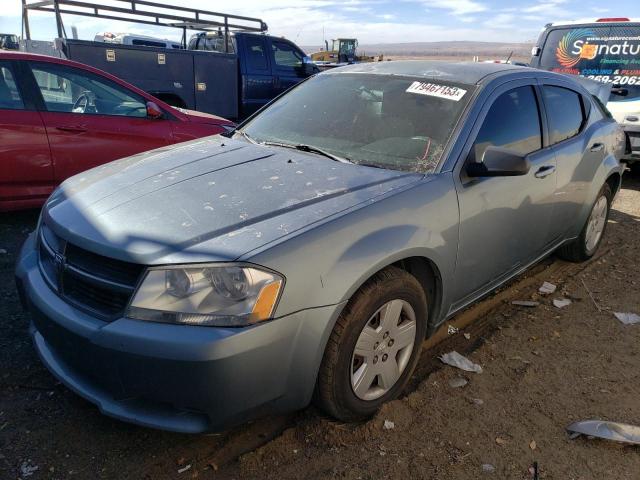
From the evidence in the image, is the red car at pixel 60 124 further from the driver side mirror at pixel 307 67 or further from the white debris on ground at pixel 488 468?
the driver side mirror at pixel 307 67

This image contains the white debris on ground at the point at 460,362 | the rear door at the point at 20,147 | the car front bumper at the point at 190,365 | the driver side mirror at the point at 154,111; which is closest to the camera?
the car front bumper at the point at 190,365

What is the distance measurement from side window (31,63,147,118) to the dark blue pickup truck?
4.10 meters

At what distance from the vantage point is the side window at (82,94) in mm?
4953

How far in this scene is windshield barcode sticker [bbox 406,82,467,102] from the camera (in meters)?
3.14

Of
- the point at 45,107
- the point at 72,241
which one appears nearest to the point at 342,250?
the point at 72,241

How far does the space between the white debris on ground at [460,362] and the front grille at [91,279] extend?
1.90 m

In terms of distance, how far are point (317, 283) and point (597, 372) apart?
6.59ft

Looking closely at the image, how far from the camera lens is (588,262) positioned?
4879mm

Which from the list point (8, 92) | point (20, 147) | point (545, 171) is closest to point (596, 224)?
point (545, 171)

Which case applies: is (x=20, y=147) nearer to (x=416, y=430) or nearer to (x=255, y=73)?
(x=416, y=430)

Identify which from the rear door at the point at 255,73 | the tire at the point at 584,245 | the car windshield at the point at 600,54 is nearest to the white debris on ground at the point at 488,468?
the tire at the point at 584,245

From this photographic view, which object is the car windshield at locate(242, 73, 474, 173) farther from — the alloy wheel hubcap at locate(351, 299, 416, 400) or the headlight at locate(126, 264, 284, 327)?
the headlight at locate(126, 264, 284, 327)

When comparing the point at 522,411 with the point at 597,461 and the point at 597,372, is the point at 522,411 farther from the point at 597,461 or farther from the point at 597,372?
the point at 597,372

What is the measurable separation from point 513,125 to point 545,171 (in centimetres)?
41
